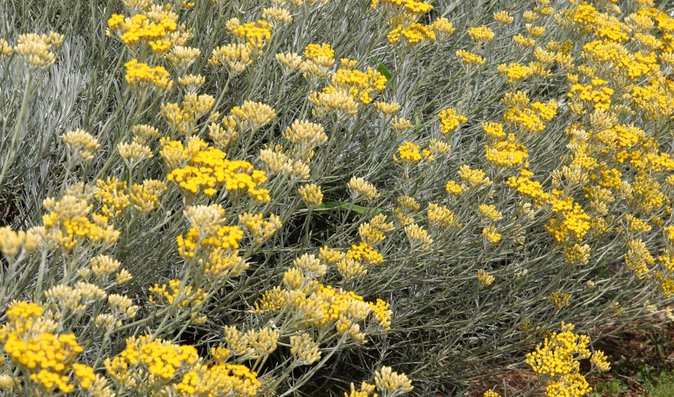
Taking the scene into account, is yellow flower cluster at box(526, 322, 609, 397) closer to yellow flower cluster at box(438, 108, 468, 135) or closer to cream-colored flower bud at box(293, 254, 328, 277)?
yellow flower cluster at box(438, 108, 468, 135)

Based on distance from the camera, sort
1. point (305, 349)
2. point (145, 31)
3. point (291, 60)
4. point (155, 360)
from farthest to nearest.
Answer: point (291, 60) < point (145, 31) < point (305, 349) < point (155, 360)

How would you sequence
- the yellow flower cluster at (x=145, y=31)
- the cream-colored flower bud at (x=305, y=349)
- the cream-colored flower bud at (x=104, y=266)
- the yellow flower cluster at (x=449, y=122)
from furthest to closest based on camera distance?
the yellow flower cluster at (x=449, y=122) < the yellow flower cluster at (x=145, y=31) < the cream-colored flower bud at (x=305, y=349) < the cream-colored flower bud at (x=104, y=266)

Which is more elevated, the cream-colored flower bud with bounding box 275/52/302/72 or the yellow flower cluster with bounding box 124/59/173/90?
the yellow flower cluster with bounding box 124/59/173/90

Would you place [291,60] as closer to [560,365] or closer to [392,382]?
[392,382]

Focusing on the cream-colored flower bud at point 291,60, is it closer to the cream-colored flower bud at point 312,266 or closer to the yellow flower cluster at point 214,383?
the cream-colored flower bud at point 312,266

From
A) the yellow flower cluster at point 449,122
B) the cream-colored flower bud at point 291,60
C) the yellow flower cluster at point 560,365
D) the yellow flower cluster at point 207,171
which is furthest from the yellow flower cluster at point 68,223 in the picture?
the yellow flower cluster at point 560,365

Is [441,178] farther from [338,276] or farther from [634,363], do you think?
[634,363]

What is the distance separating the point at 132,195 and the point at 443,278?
1.66 metres

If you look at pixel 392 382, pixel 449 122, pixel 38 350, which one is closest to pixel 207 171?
pixel 38 350

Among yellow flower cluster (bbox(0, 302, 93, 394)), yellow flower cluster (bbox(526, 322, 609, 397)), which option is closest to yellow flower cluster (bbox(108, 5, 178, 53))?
yellow flower cluster (bbox(0, 302, 93, 394))

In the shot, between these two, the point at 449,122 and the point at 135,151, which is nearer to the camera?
the point at 135,151

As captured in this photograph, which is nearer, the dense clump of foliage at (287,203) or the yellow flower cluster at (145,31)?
the dense clump of foliage at (287,203)

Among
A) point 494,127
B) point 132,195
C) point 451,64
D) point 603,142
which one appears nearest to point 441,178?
point 494,127

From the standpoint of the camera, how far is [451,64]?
4.96 m
